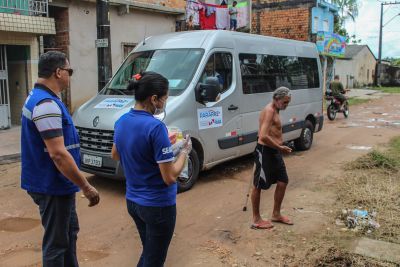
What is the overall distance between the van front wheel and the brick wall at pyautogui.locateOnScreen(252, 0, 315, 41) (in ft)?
62.3

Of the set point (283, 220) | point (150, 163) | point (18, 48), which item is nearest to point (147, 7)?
point (18, 48)

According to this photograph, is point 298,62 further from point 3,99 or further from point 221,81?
point 3,99

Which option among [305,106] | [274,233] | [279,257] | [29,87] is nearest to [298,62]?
[305,106]

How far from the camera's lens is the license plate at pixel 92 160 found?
6.12 meters

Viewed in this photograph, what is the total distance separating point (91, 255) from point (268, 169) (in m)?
2.18

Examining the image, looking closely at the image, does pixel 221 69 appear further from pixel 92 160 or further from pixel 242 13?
pixel 242 13

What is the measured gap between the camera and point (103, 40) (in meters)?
8.37

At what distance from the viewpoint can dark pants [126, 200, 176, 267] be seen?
2.82 m

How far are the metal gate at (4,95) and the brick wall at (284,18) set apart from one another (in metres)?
16.7

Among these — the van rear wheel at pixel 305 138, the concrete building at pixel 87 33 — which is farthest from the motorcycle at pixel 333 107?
the concrete building at pixel 87 33

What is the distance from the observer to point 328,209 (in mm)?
5832

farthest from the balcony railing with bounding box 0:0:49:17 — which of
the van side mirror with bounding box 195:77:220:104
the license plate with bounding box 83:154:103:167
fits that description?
the van side mirror with bounding box 195:77:220:104

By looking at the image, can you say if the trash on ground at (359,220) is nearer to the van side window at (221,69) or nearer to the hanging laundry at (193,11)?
the van side window at (221,69)

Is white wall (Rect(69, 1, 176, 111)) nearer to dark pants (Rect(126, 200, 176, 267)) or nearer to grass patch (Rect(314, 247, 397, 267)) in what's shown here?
grass patch (Rect(314, 247, 397, 267))
